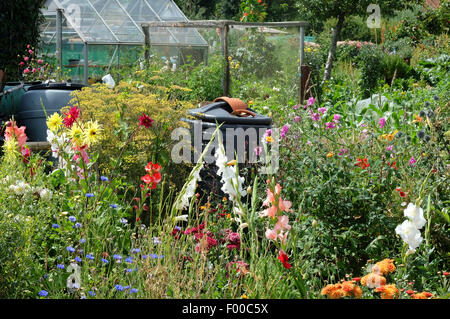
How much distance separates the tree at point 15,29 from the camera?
8664 millimetres

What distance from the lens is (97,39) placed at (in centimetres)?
1140

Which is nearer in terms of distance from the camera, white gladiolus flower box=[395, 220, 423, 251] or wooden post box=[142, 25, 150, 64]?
white gladiolus flower box=[395, 220, 423, 251]

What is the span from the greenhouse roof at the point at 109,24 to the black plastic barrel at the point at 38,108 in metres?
4.69

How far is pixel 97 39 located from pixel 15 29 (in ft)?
8.78

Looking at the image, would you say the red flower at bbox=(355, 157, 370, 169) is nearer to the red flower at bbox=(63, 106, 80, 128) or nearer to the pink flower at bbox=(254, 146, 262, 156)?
the pink flower at bbox=(254, 146, 262, 156)

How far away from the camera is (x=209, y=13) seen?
27.0 metres

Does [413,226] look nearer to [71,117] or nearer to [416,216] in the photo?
[416,216]

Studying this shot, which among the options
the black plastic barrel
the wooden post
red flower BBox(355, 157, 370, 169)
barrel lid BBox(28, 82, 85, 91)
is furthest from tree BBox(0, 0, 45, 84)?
red flower BBox(355, 157, 370, 169)

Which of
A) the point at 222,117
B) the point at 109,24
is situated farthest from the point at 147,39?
the point at 222,117

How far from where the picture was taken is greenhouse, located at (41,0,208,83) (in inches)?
442

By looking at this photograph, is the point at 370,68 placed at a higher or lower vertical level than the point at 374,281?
higher

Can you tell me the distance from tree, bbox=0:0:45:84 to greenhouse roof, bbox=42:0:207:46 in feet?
6.94

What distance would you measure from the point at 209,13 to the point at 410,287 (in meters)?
25.5

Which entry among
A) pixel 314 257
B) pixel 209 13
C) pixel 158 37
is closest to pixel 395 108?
pixel 314 257
